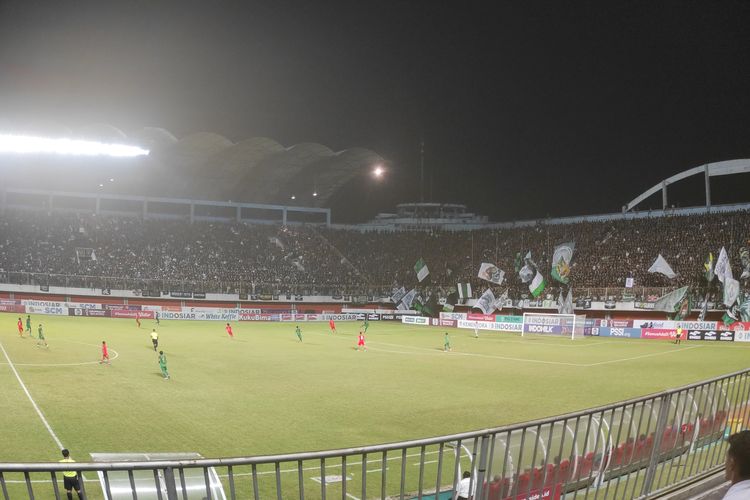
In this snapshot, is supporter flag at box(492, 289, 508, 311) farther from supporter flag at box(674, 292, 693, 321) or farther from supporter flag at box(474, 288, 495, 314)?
supporter flag at box(674, 292, 693, 321)

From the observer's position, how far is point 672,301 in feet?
162

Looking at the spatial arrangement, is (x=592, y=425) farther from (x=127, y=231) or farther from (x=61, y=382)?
(x=127, y=231)

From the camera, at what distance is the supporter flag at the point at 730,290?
45844 millimetres

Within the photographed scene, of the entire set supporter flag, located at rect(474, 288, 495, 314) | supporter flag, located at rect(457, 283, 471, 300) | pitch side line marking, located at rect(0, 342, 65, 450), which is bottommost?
A: pitch side line marking, located at rect(0, 342, 65, 450)

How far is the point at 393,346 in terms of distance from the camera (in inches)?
1757

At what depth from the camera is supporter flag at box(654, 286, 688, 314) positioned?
160 ft

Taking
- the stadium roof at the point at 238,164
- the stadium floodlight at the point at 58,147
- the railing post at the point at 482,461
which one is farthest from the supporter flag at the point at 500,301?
the railing post at the point at 482,461

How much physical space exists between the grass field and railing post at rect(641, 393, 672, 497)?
9.80 m

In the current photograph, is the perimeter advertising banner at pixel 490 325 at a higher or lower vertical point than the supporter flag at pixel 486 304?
lower

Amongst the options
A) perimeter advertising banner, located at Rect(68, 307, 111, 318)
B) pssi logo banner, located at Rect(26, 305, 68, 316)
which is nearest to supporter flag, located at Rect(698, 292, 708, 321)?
perimeter advertising banner, located at Rect(68, 307, 111, 318)

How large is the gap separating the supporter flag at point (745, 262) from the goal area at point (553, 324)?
13.2 metres

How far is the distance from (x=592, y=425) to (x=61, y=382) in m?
23.6

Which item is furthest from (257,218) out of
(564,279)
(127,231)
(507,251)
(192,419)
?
(192,419)

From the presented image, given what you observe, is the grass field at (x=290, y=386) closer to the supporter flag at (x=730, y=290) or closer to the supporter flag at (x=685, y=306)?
the supporter flag at (x=730, y=290)
